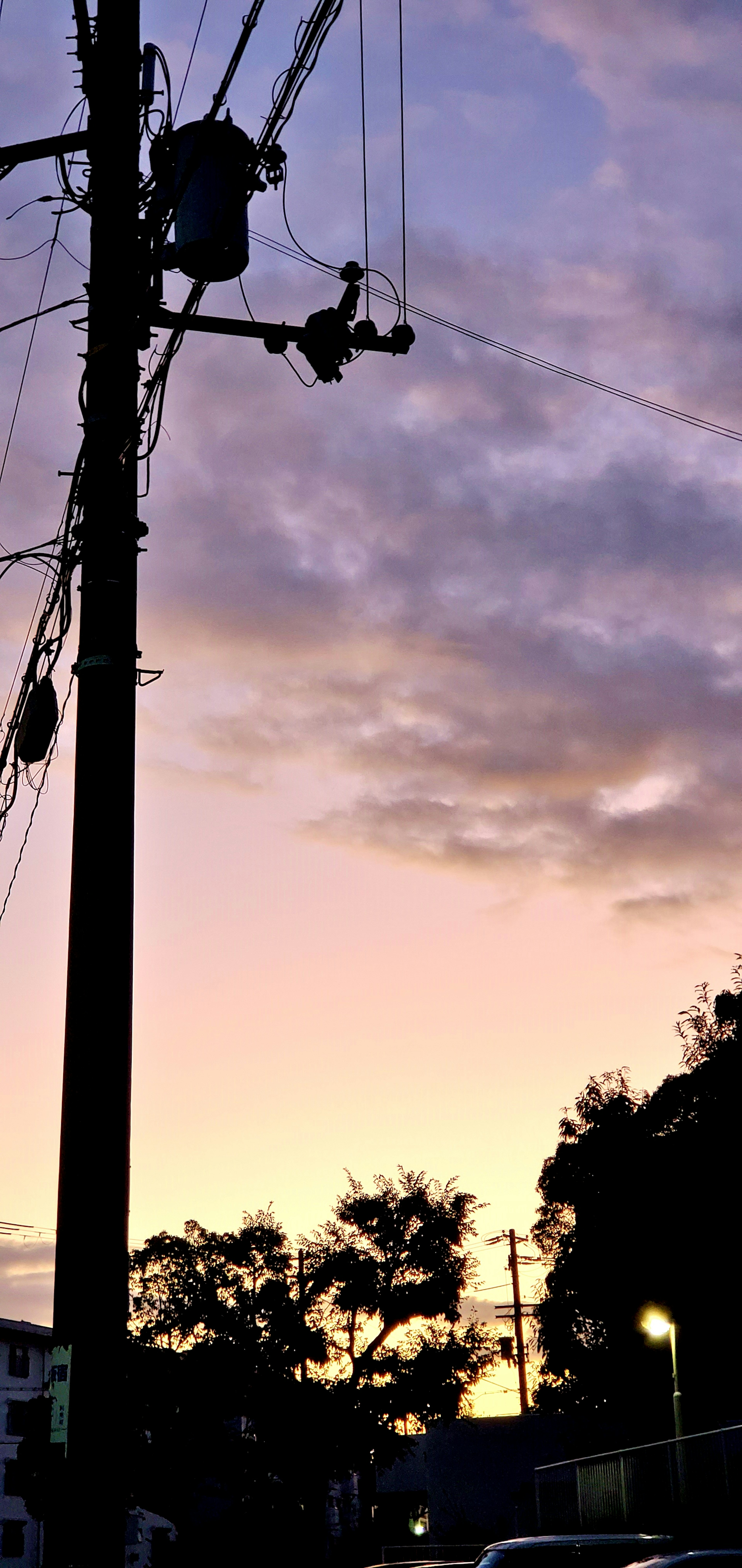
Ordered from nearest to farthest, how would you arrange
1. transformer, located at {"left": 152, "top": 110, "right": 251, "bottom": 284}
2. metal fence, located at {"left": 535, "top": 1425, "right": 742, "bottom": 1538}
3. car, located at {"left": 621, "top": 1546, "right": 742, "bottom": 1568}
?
transformer, located at {"left": 152, "top": 110, "right": 251, "bottom": 284}
car, located at {"left": 621, "top": 1546, "right": 742, "bottom": 1568}
metal fence, located at {"left": 535, "top": 1425, "right": 742, "bottom": 1538}

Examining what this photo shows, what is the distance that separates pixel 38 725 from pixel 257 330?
2.75 m

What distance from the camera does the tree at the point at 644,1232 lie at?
→ 1692 inches

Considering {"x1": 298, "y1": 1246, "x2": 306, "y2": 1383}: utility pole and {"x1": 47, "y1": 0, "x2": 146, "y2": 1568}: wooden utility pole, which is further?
{"x1": 298, "y1": 1246, "x2": 306, "y2": 1383}: utility pole

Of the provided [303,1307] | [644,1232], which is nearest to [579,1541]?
[644,1232]

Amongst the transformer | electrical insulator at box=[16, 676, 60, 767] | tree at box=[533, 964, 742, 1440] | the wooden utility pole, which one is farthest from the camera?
tree at box=[533, 964, 742, 1440]

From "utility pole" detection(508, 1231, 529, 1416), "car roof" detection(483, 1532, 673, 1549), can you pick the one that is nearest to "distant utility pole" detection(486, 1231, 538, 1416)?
"utility pole" detection(508, 1231, 529, 1416)

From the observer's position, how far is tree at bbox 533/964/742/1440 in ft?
141

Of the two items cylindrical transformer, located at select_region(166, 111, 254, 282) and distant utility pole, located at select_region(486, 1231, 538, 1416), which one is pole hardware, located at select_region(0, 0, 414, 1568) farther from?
distant utility pole, located at select_region(486, 1231, 538, 1416)

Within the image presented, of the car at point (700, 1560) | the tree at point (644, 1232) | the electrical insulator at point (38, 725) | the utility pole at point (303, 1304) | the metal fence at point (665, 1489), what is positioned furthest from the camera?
the utility pole at point (303, 1304)

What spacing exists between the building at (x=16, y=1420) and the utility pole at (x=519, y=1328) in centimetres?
2046

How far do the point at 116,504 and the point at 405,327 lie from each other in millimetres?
1929

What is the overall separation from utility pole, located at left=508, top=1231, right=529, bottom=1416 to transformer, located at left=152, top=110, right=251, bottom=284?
6025cm

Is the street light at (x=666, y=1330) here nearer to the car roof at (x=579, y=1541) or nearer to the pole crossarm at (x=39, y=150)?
the car roof at (x=579, y=1541)

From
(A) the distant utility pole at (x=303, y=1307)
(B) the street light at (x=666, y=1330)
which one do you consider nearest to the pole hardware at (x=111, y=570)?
(B) the street light at (x=666, y=1330)
